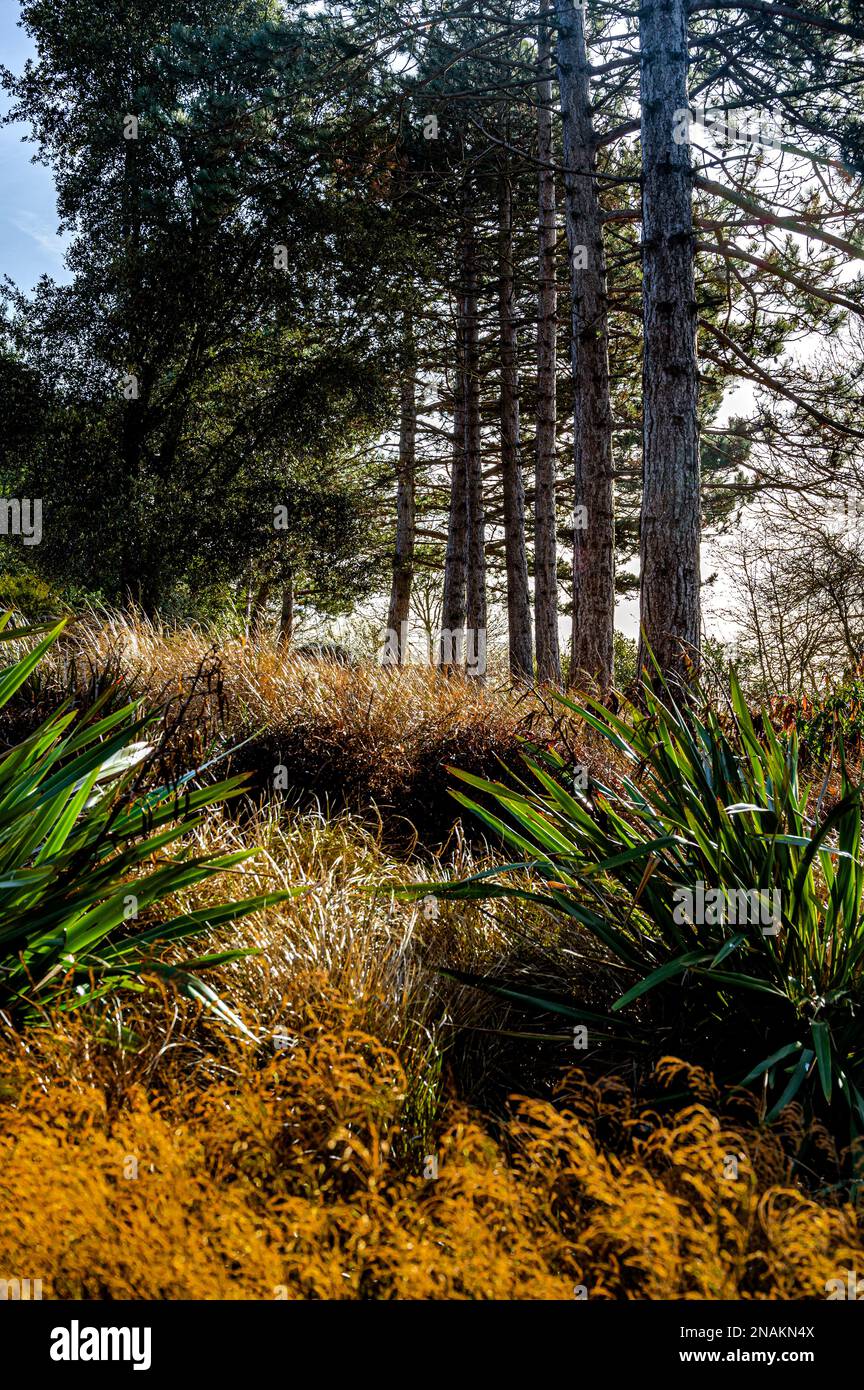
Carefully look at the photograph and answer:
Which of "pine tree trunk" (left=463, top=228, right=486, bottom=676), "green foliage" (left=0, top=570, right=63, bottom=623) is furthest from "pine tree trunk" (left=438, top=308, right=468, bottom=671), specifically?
"green foliage" (left=0, top=570, right=63, bottom=623)

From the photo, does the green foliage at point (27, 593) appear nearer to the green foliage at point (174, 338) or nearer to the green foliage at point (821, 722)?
the green foliage at point (174, 338)

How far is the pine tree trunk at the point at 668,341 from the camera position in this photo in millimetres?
7254

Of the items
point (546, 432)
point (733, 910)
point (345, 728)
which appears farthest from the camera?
point (546, 432)

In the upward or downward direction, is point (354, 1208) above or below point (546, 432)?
below

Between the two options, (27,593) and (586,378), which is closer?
(586,378)

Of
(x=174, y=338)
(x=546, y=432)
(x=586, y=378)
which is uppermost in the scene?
(x=174, y=338)

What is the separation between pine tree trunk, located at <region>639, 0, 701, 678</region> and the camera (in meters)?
7.25

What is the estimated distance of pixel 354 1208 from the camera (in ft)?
6.70

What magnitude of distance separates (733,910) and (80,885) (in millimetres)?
2131

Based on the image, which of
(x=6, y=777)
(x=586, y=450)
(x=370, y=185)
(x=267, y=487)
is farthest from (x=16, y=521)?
(x=6, y=777)

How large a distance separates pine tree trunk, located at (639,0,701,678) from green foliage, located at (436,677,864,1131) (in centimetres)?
392

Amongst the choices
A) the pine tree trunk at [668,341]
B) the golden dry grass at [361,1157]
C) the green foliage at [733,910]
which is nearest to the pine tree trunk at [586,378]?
the pine tree trunk at [668,341]

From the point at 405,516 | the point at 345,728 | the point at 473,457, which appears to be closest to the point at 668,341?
the point at 345,728

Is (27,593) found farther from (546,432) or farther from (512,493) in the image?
(546,432)
